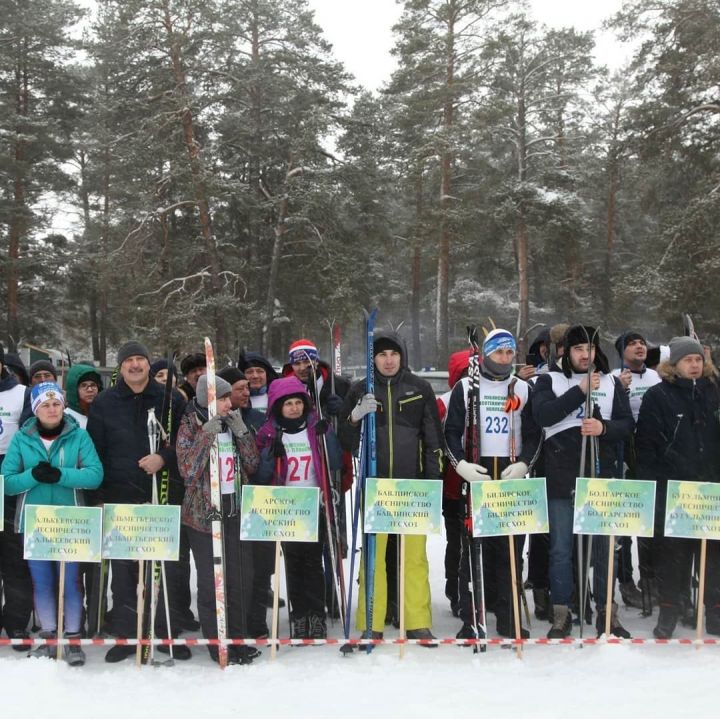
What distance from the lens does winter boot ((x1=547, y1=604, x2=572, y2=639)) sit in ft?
15.6

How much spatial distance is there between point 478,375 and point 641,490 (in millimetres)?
1223

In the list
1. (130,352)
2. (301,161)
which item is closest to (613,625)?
(130,352)

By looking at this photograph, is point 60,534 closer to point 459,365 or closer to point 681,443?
point 459,365

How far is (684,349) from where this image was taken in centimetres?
487

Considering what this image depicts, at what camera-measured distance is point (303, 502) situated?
14.5ft

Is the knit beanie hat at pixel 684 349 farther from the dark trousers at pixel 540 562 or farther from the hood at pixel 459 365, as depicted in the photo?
the dark trousers at pixel 540 562

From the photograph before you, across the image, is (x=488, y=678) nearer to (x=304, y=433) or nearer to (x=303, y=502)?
(x=303, y=502)

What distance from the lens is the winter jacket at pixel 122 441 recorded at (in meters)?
4.69

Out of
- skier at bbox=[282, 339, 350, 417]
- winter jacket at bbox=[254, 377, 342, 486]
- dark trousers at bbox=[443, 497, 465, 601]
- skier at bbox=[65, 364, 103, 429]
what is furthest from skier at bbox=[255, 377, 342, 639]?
skier at bbox=[65, 364, 103, 429]

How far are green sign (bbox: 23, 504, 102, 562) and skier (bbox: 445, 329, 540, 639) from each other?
7.53 feet

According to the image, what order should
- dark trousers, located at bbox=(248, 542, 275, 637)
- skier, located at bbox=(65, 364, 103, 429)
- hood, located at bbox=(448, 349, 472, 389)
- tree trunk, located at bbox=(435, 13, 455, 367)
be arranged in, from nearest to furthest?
dark trousers, located at bbox=(248, 542, 275, 637) < skier, located at bbox=(65, 364, 103, 429) < hood, located at bbox=(448, 349, 472, 389) < tree trunk, located at bbox=(435, 13, 455, 367)

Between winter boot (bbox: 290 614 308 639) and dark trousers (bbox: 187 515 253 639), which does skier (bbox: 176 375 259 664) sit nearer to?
dark trousers (bbox: 187 515 253 639)

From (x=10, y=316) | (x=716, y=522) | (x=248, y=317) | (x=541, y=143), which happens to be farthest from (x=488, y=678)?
(x=541, y=143)

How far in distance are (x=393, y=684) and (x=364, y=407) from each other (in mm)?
1592
